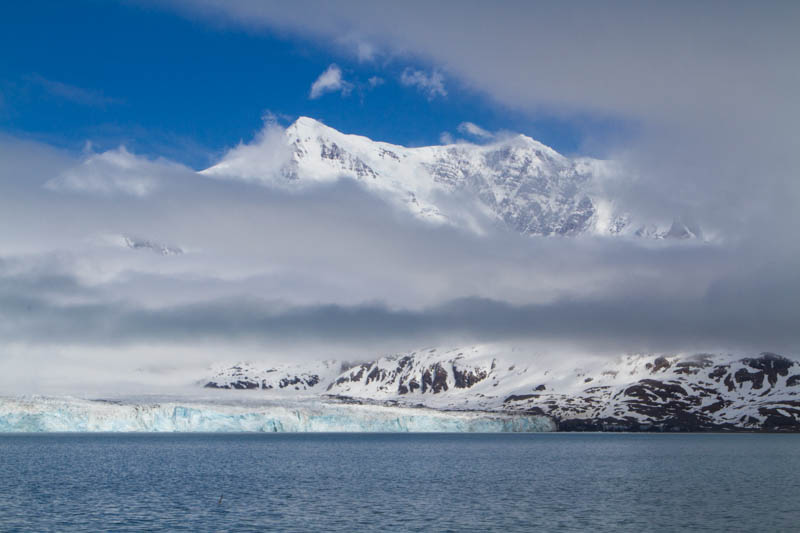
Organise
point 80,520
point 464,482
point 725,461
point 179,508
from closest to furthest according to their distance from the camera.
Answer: point 80,520 < point 179,508 < point 464,482 < point 725,461

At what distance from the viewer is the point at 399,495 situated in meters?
95.7

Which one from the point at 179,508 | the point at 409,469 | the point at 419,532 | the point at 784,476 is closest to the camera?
the point at 419,532

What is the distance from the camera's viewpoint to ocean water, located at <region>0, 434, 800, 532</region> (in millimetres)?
72312

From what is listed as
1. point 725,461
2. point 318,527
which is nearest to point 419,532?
point 318,527

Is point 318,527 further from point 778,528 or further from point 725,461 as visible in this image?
point 725,461

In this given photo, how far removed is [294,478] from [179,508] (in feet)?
122

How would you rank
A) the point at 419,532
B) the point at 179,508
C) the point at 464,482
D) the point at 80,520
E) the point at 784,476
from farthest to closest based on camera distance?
the point at 784,476 → the point at 464,482 → the point at 179,508 → the point at 80,520 → the point at 419,532

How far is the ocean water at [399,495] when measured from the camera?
72.3 meters

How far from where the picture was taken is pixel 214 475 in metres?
124

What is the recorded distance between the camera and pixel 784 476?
12144 cm

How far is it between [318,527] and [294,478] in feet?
164

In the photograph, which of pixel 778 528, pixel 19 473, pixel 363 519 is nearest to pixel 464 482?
pixel 363 519

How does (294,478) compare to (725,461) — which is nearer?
(294,478)

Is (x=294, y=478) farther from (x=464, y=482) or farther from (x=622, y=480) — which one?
(x=622, y=480)
